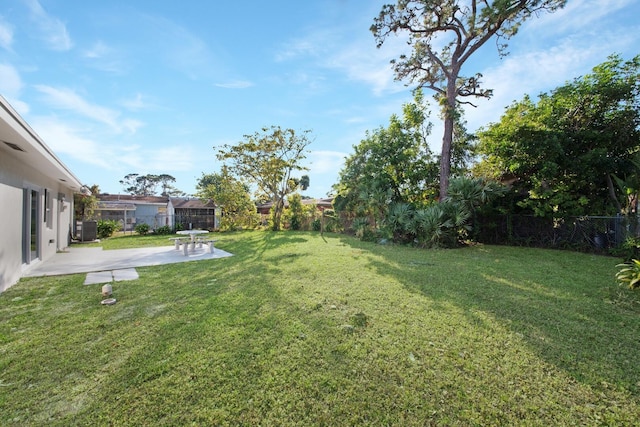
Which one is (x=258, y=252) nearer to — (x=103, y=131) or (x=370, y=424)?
(x=370, y=424)

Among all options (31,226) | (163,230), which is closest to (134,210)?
(163,230)

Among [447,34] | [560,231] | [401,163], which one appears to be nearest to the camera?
[560,231]

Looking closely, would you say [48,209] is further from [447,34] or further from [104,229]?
[447,34]

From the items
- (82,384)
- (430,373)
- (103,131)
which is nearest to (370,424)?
(430,373)

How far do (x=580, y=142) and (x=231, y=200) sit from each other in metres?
18.0

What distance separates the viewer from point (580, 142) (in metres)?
9.10

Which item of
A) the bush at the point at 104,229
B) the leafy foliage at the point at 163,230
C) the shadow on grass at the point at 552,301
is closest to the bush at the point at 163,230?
the leafy foliage at the point at 163,230

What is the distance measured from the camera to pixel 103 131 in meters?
9.96

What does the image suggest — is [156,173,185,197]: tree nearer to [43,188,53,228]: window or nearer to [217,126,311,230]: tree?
[217,126,311,230]: tree

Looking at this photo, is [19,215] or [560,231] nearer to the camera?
[19,215]

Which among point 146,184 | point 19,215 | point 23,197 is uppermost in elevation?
point 146,184

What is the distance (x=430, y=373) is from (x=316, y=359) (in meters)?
1.02

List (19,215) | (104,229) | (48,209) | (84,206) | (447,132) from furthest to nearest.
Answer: (84,206)
(104,229)
(447,132)
(48,209)
(19,215)

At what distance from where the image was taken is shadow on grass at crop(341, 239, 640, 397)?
7.95ft
